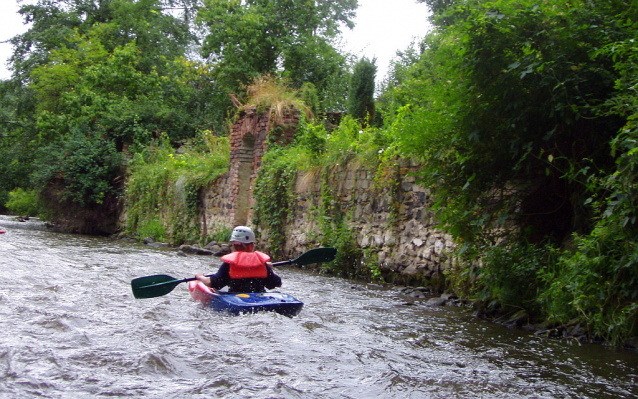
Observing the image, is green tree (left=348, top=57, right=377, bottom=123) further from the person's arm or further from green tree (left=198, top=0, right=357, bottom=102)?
the person's arm

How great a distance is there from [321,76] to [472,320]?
19731mm

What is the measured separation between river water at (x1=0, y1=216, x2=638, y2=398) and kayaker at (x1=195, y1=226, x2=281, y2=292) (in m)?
0.44

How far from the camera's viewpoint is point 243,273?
658 cm

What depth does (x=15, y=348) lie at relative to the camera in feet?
14.8

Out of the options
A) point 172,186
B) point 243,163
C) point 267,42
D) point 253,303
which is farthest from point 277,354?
point 267,42

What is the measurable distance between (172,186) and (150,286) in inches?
444

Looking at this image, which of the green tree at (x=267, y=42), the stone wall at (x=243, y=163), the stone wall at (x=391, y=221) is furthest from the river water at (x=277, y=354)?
the green tree at (x=267, y=42)

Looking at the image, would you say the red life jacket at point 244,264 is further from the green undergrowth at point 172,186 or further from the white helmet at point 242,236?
the green undergrowth at point 172,186

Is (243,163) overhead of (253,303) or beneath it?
overhead

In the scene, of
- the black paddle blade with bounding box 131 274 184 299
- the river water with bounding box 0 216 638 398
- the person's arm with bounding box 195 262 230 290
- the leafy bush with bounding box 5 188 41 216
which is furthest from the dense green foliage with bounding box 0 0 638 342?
the leafy bush with bounding box 5 188 41 216

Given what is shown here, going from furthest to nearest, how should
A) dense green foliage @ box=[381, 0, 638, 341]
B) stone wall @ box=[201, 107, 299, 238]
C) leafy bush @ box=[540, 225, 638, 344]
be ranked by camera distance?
stone wall @ box=[201, 107, 299, 238] < dense green foliage @ box=[381, 0, 638, 341] < leafy bush @ box=[540, 225, 638, 344]

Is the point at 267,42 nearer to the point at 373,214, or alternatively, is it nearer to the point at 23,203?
the point at 373,214

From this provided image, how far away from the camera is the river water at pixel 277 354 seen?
3861mm

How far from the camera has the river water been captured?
386 cm
